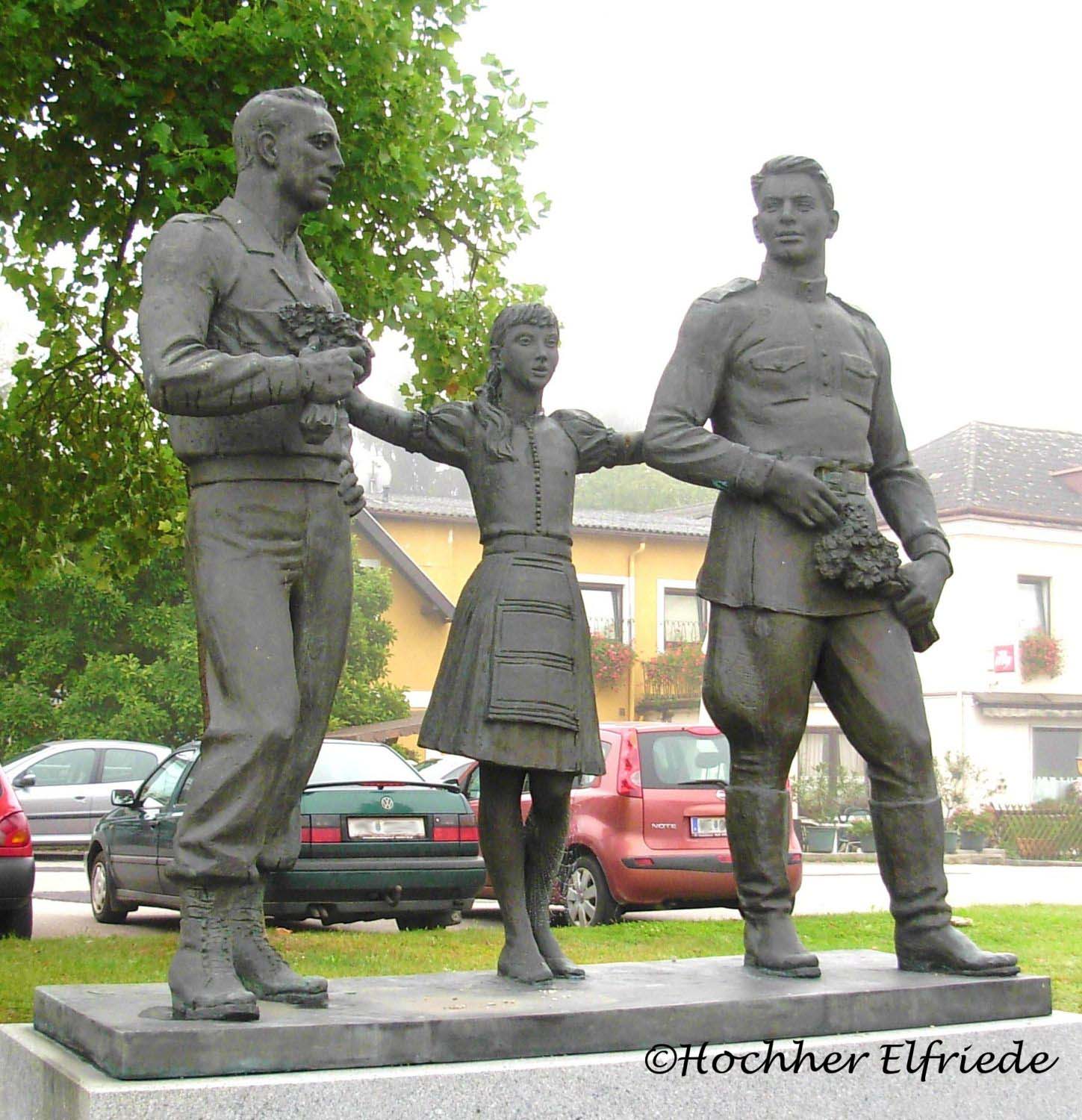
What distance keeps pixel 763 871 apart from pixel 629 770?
660 cm

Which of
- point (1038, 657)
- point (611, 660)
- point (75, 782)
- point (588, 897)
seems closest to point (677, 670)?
point (611, 660)

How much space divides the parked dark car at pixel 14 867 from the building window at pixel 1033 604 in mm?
24303

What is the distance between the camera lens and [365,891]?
35.1ft

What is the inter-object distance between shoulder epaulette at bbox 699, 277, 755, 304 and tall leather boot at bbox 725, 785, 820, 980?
156 cm

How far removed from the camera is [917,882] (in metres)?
5.12

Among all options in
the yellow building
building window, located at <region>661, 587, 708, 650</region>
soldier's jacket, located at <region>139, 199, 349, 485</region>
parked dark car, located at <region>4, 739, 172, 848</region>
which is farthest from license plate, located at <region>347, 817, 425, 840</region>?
building window, located at <region>661, 587, 708, 650</region>

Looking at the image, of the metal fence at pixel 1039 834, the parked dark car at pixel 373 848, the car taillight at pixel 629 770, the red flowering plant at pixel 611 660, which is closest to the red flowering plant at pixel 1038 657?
the metal fence at pixel 1039 834

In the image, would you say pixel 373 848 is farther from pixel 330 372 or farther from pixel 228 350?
pixel 330 372

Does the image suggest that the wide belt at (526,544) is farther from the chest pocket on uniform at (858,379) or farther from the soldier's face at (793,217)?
the soldier's face at (793,217)

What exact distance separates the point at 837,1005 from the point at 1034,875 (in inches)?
693

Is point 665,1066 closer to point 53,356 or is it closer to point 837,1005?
point 837,1005

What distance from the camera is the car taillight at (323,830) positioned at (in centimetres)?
1046

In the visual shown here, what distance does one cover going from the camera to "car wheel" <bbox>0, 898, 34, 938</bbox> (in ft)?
35.1

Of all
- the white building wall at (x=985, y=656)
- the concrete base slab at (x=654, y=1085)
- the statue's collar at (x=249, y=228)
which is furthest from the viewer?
the white building wall at (x=985, y=656)
